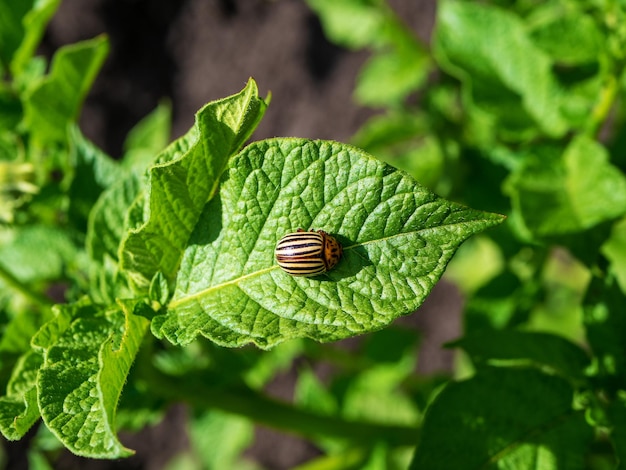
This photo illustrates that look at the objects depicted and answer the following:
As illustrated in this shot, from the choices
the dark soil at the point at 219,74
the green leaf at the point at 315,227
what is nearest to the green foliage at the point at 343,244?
the green leaf at the point at 315,227

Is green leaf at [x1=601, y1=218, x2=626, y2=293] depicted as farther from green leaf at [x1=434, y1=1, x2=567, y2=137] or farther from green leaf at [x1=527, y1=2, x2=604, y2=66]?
green leaf at [x1=527, y1=2, x2=604, y2=66]

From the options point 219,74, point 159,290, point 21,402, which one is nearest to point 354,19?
point 159,290

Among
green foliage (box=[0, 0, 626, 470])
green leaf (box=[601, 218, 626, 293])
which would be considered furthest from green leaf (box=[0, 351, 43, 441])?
green leaf (box=[601, 218, 626, 293])

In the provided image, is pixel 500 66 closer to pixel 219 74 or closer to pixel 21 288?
pixel 21 288

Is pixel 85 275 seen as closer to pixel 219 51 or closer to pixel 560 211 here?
pixel 560 211

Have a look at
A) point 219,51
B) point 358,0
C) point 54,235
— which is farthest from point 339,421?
point 219,51

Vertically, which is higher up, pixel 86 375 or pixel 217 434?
pixel 86 375

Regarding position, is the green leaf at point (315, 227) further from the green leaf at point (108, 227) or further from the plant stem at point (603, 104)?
the plant stem at point (603, 104)
